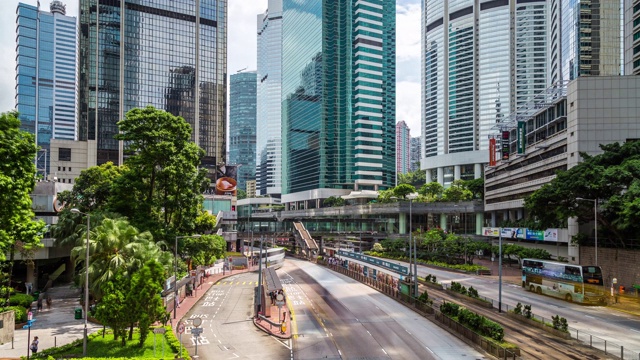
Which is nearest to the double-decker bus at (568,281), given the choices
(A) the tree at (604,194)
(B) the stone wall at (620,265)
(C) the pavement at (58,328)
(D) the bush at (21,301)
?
(A) the tree at (604,194)

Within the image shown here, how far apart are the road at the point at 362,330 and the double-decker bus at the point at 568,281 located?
17.3m

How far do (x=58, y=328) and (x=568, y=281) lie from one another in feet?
157

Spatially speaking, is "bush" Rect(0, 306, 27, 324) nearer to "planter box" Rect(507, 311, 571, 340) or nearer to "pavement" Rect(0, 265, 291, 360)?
"pavement" Rect(0, 265, 291, 360)

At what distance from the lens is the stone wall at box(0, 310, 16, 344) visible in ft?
122

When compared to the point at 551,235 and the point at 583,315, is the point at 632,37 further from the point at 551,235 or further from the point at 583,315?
the point at 583,315

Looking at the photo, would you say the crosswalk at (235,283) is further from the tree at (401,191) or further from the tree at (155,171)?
the tree at (401,191)

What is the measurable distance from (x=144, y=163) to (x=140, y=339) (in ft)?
97.5

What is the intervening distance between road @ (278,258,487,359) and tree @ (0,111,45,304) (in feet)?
69.0

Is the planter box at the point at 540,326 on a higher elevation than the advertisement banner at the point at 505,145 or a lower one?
lower

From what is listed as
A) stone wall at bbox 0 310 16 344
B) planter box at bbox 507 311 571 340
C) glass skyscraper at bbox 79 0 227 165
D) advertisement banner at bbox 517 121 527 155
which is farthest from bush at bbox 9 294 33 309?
glass skyscraper at bbox 79 0 227 165

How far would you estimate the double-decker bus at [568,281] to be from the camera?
5041cm

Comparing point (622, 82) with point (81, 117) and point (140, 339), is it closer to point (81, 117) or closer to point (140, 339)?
point (140, 339)

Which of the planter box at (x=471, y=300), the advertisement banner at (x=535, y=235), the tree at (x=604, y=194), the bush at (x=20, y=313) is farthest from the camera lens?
the advertisement banner at (x=535, y=235)

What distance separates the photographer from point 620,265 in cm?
5884
